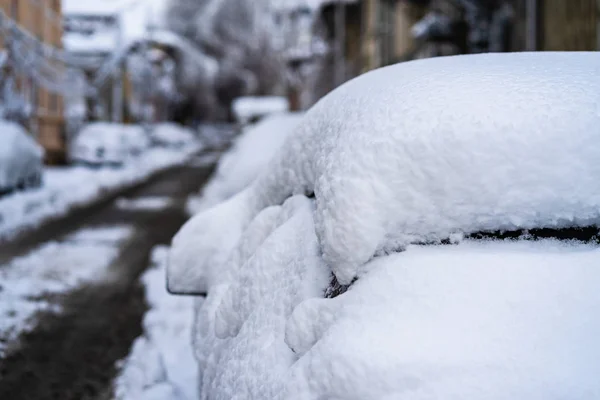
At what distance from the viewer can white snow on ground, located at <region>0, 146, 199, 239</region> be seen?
35.4 feet

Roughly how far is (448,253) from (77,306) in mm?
4724

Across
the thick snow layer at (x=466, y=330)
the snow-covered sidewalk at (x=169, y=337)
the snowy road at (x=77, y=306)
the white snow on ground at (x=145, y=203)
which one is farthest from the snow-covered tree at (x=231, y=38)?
the thick snow layer at (x=466, y=330)

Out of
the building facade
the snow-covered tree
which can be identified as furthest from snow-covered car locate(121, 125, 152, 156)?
the snow-covered tree

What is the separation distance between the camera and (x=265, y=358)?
1992 millimetres

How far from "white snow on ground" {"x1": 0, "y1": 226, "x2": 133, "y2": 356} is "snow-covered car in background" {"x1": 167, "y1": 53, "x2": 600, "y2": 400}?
11.2 ft

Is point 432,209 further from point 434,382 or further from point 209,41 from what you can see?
point 209,41

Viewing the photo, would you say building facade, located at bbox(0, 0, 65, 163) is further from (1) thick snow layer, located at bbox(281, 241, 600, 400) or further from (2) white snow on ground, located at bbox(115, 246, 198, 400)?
(1) thick snow layer, located at bbox(281, 241, 600, 400)

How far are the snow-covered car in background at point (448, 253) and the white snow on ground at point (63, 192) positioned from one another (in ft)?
26.6

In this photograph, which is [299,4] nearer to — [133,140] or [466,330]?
[133,140]

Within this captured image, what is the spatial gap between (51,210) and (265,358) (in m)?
10.7

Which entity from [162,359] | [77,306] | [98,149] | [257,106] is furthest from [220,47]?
[162,359]

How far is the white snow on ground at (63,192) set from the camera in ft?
35.4

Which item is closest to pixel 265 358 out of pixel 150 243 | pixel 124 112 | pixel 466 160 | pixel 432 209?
pixel 432 209

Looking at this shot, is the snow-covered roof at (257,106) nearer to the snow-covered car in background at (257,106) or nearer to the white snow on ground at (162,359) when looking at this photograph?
the snow-covered car in background at (257,106)
